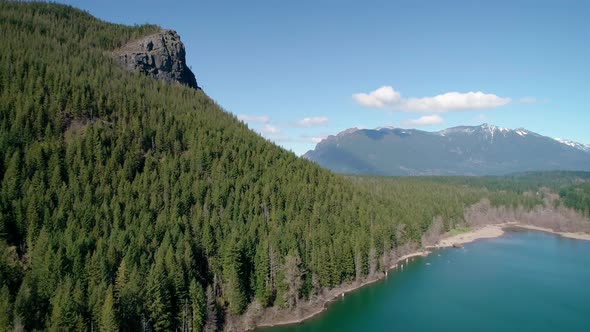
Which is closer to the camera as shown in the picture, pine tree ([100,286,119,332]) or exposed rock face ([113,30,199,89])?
pine tree ([100,286,119,332])

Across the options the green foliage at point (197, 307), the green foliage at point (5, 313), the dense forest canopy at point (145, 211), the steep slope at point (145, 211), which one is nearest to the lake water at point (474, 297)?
the steep slope at point (145, 211)

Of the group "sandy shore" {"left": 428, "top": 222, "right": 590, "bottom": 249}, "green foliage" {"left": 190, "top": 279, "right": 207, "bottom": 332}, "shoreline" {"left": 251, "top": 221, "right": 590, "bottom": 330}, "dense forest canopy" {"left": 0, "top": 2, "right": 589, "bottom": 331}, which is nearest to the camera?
"dense forest canopy" {"left": 0, "top": 2, "right": 589, "bottom": 331}

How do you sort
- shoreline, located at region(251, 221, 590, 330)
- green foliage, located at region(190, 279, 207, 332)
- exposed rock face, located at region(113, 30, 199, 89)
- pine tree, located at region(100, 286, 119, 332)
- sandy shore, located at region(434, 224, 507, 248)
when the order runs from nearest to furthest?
pine tree, located at region(100, 286, 119, 332), green foliage, located at region(190, 279, 207, 332), shoreline, located at region(251, 221, 590, 330), sandy shore, located at region(434, 224, 507, 248), exposed rock face, located at region(113, 30, 199, 89)

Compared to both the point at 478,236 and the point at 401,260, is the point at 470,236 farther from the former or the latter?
the point at 401,260

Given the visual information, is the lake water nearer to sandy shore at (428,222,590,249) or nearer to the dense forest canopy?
the dense forest canopy

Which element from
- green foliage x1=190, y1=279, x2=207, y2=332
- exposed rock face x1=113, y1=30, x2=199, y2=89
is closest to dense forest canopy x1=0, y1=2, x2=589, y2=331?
green foliage x1=190, y1=279, x2=207, y2=332

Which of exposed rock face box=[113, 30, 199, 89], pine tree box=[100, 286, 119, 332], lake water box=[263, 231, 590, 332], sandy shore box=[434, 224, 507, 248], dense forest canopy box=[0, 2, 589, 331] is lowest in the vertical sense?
lake water box=[263, 231, 590, 332]
